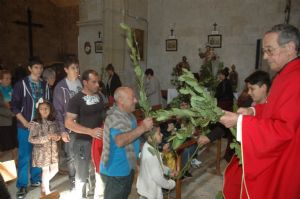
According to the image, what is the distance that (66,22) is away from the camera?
1728cm

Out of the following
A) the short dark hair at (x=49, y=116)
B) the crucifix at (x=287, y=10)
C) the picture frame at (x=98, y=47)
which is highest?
the crucifix at (x=287, y=10)

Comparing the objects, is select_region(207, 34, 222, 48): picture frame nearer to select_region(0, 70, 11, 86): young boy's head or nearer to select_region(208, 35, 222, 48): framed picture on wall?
select_region(208, 35, 222, 48): framed picture on wall

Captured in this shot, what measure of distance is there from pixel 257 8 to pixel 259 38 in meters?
1.12

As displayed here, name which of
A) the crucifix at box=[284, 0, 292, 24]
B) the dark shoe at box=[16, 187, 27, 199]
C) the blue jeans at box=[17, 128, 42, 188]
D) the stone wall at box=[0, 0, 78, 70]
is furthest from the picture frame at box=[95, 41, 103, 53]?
the dark shoe at box=[16, 187, 27, 199]

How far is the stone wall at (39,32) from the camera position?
1446 cm

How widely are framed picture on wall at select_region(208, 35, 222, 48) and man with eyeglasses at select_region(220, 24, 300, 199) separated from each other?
8.87 meters

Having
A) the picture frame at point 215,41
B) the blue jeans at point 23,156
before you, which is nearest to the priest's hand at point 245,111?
the blue jeans at point 23,156

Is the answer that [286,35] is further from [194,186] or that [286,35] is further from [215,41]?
[215,41]

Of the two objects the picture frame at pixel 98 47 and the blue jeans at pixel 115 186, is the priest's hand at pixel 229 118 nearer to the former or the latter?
the blue jeans at pixel 115 186

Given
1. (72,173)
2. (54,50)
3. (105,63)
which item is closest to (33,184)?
(72,173)

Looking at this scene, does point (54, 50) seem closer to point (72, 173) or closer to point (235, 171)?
point (72, 173)

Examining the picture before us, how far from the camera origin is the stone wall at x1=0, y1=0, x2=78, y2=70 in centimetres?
1446

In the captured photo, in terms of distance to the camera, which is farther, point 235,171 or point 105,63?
point 105,63

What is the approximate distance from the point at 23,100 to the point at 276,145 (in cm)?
347
